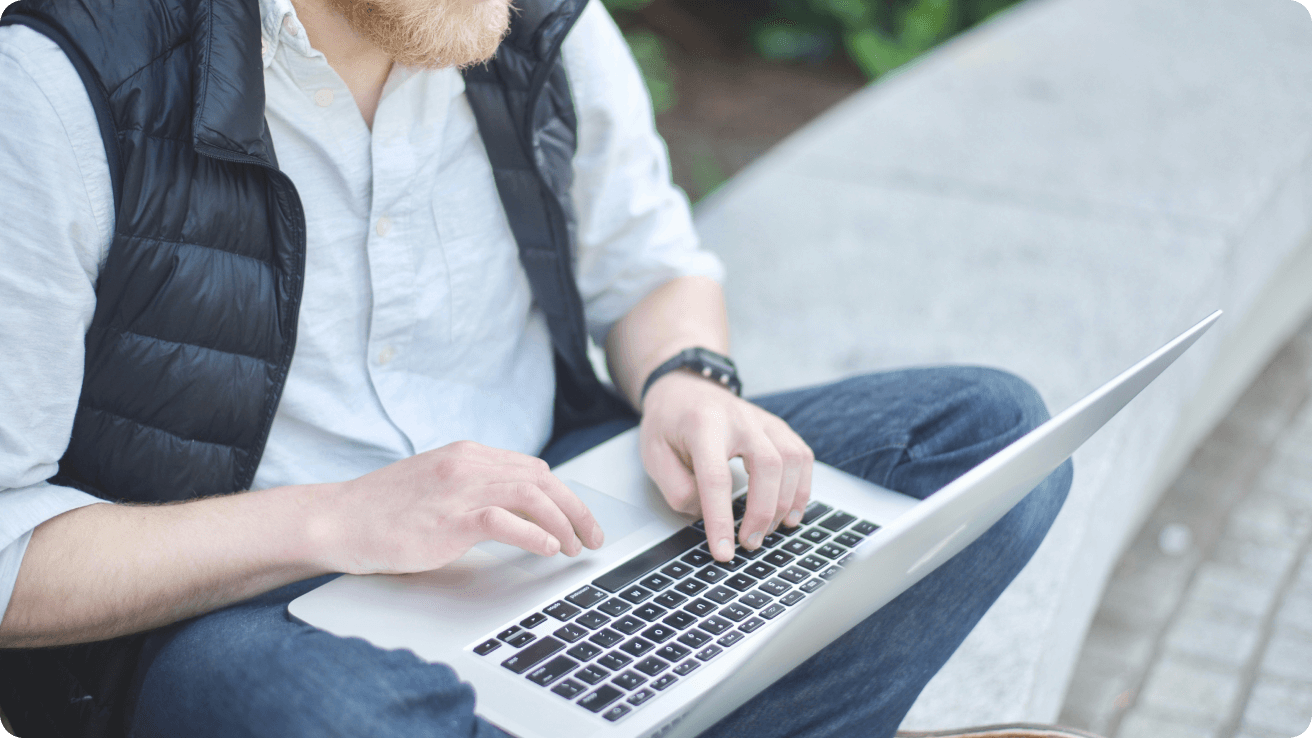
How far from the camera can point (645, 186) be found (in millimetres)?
1716

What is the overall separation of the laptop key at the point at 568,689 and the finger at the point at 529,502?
179 millimetres

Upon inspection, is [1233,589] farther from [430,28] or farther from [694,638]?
[430,28]

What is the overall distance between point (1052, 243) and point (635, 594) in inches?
86.3

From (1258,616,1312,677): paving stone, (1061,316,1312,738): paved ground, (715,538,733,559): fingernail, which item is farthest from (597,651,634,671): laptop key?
(1258,616,1312,677): paving stone

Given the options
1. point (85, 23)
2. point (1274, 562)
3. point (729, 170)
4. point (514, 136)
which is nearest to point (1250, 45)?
point (729, 170)

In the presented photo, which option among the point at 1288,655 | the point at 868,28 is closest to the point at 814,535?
the point at 1288,655

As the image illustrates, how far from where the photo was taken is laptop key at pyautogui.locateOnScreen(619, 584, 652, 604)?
3.91ft

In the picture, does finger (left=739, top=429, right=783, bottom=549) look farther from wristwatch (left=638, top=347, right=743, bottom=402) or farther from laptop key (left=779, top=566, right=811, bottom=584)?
wristwatch (left=638, top=347, right=743, bottom=402)

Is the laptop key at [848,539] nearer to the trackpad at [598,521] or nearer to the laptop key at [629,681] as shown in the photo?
the trackpad at [598,521]

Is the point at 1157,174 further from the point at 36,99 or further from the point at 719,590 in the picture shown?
the point at 36,99

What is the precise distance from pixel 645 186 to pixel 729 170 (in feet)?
9.36

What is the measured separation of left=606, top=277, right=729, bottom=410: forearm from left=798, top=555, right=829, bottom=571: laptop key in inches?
17.6

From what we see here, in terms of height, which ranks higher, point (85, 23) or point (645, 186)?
point (85, 23)

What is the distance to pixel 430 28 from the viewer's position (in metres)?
1.30
